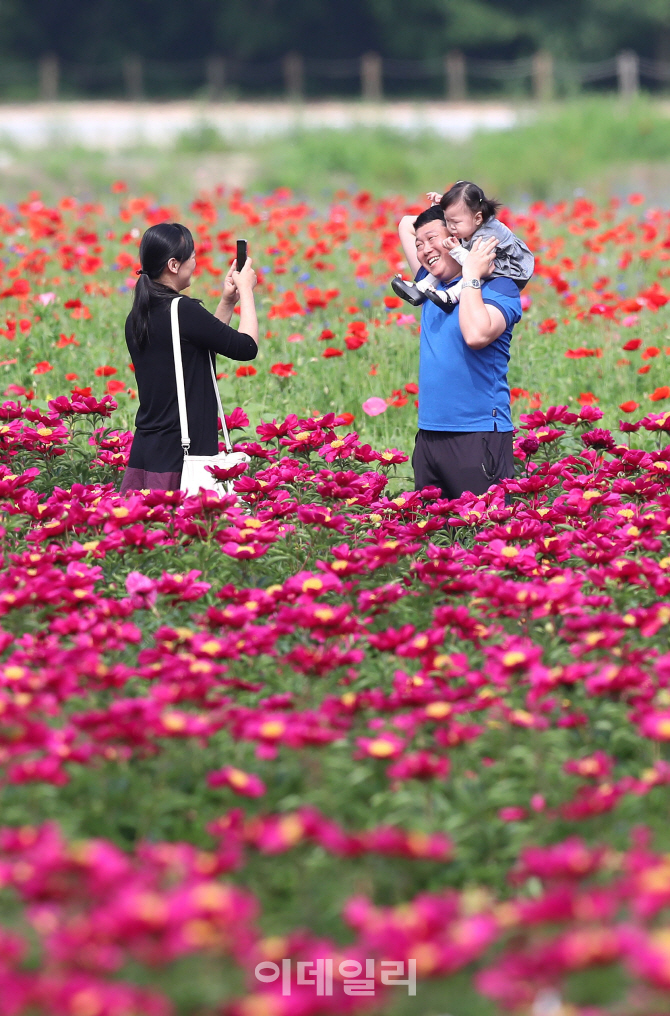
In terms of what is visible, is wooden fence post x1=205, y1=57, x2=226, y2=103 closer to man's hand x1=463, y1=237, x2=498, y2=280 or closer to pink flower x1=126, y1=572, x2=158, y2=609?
man's hand x1=463, y1=237, x2=498, y2=280

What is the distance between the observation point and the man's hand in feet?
12.5

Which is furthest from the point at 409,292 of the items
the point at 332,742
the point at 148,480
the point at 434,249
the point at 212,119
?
the point at 212,119

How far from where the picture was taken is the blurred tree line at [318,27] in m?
33.2

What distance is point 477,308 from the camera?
150 inches

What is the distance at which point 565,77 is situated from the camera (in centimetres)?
3088

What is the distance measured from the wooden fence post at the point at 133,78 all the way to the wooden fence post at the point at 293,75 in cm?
369

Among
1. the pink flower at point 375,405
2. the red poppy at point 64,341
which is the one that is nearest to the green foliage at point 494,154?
the red poppy at point 64,341

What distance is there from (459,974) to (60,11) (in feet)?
117

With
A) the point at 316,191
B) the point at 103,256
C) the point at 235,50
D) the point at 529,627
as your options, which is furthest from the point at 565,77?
the point at 529,627

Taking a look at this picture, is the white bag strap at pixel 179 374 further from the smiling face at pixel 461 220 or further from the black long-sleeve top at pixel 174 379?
the smiling face at pixel 461 220

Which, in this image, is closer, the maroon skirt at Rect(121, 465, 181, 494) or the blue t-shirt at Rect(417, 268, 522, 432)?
the maroon skirt at Rect(121, 465, 181, 494)

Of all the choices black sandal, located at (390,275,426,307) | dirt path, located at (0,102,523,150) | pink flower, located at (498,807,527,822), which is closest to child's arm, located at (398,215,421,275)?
black sandal, located at (390,275,426,307)

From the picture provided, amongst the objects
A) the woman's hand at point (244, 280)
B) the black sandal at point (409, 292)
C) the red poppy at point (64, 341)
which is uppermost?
the woman's hand at point (244, 280)

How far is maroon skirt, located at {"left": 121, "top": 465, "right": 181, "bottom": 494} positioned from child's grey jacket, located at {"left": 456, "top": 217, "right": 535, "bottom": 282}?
116 centimetres
